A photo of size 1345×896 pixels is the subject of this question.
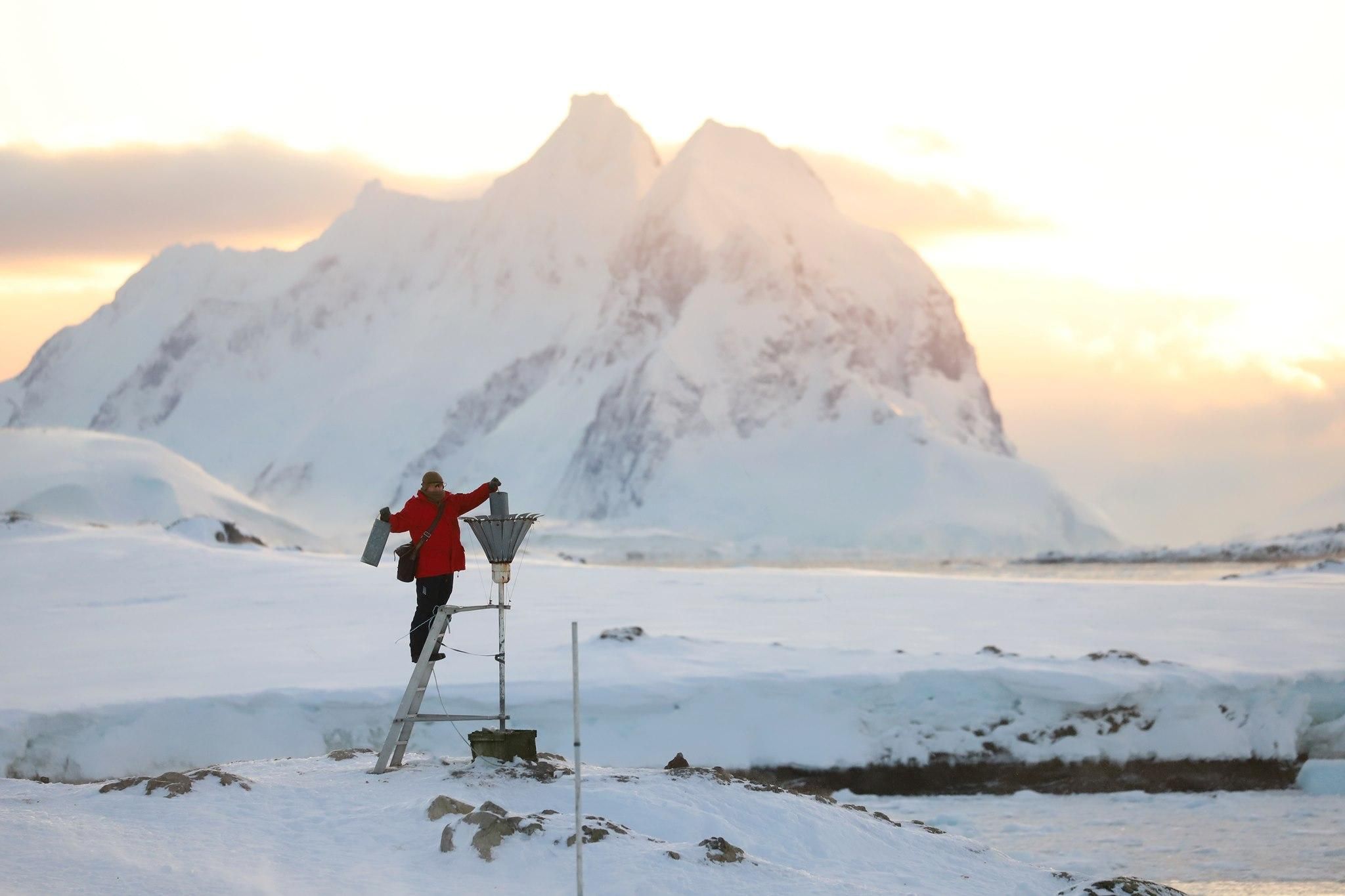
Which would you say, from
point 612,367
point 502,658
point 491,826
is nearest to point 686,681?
point 502,658

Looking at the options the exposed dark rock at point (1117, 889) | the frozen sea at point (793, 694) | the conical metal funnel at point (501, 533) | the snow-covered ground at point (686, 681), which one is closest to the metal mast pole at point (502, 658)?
the conical metal funnel at point (501, 533)

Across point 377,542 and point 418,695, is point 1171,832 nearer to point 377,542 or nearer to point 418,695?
point 418,695

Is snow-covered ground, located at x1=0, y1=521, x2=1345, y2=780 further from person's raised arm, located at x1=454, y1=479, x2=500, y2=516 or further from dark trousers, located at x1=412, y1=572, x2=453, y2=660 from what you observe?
person's raised arm, located at x1=454, y1=479, x2=500, y2=516

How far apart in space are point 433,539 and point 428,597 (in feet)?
1.35

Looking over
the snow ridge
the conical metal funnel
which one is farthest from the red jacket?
the snow ridge

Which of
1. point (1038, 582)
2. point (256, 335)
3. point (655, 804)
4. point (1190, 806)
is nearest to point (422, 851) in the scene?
point (655, 804)

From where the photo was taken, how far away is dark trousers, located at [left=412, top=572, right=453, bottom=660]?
33.3 feet

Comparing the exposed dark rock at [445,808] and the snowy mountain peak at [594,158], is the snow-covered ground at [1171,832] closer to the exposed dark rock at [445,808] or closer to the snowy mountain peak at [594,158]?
the exposed dark rock at [445,808]

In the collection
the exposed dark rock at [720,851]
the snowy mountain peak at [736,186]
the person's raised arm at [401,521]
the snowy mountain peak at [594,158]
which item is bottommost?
the exposed dark rock at [720,851]

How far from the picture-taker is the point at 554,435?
421 feet

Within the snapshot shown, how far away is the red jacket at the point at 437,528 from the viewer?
9984mm

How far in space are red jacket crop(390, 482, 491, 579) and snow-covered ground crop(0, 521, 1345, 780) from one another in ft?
14.0

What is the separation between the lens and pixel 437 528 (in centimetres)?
1008

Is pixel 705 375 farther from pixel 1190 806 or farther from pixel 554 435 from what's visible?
pixel 1190 806
